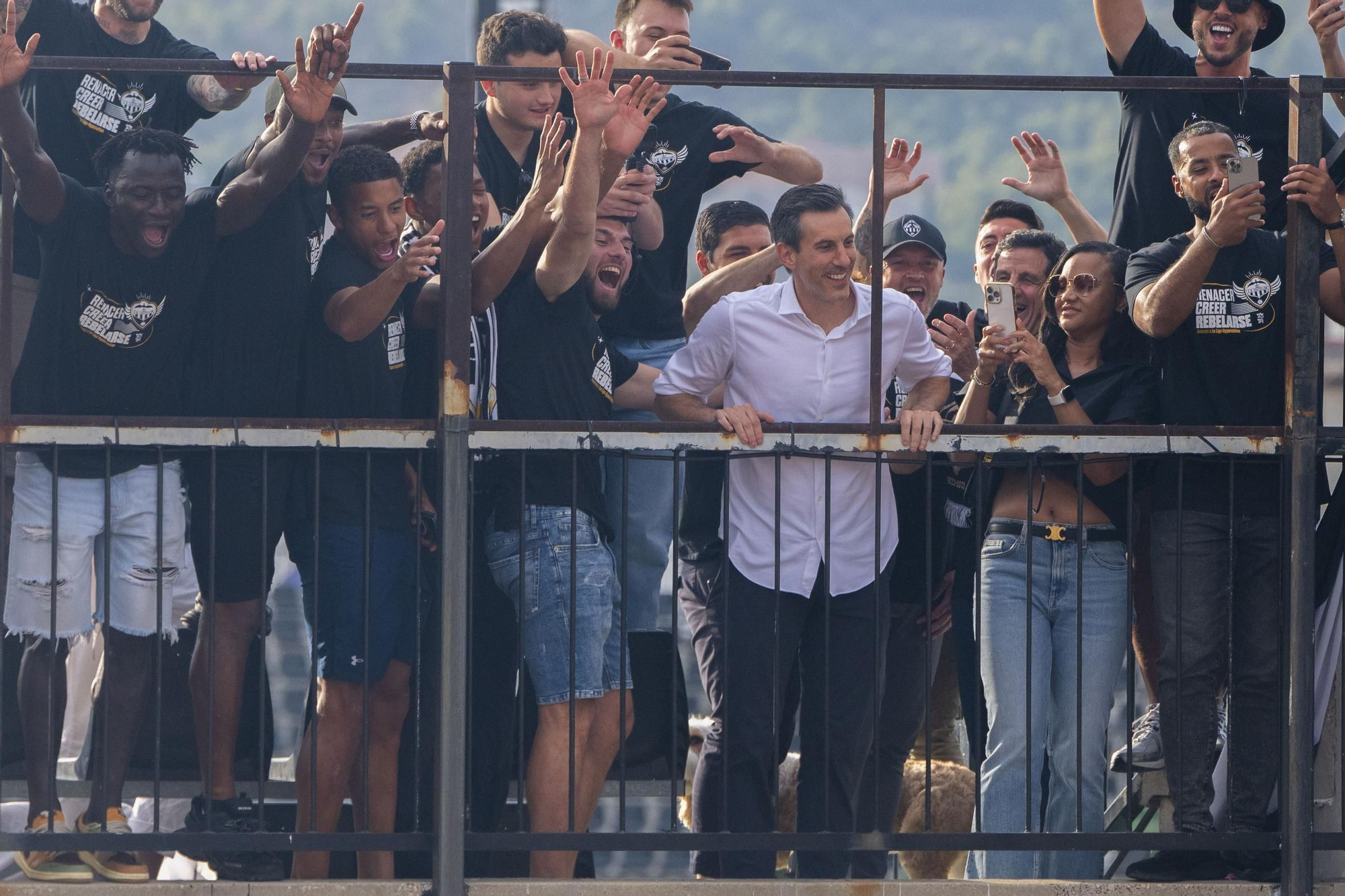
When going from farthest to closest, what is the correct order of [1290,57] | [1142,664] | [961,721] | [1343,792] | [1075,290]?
[1290,57] < [961,721] < [1142,664] < [1075,290] < [1343,792]

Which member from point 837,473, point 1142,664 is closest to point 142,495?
point 837,473

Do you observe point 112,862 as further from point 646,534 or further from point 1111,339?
point 1111,339

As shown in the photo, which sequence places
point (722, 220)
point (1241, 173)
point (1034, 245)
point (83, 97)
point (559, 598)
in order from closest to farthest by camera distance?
1. point (1241, 173)
2. point (559, 598)
3. point (83, 97)
4. point (1034, 245)
5. point (722, 220)

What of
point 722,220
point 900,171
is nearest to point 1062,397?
point 900,171

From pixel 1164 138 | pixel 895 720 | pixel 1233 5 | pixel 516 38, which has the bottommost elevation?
pixel 895 720

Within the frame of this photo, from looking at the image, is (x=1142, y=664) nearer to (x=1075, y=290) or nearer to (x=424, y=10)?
(x=1075, y=290)

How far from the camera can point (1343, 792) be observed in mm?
4891

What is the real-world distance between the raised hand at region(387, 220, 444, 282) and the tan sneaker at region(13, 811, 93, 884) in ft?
5.62

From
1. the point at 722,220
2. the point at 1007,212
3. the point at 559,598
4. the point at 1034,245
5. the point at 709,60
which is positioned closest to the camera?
the point at 559,598

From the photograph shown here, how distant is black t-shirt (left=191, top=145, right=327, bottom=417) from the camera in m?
4.96

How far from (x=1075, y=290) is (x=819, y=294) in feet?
2.48

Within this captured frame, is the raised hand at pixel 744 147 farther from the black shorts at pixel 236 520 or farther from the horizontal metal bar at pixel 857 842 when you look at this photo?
the horizontal metal bar at pixel 857 842

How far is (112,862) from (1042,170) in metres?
3.64

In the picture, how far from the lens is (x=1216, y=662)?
4902mm
